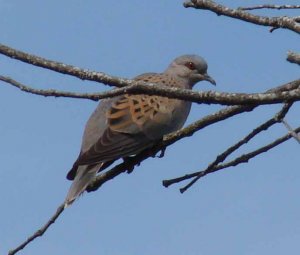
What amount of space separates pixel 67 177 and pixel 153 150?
2.05ft

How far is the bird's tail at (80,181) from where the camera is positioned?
4598 millimetres

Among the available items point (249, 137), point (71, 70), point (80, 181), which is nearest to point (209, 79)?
point (80, 181)

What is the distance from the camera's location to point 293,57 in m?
2.42

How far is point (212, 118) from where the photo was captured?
312 cm

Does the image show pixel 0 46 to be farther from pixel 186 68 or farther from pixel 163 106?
pixel 186 68

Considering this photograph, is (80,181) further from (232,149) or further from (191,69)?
(191,69)

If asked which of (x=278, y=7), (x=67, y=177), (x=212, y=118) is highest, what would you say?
(x=278, y=7)

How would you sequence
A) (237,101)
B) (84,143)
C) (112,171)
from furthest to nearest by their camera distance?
(84,143)
(112,171)
(237,101)

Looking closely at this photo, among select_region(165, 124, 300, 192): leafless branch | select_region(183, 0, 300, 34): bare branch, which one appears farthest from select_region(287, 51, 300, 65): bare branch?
select_region(165, 124, 300, 192): leafless branch

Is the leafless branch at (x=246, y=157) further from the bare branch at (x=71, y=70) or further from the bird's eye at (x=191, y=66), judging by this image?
the bird's eye at (x=191, y=66)

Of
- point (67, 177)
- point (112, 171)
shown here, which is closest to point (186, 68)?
point (67, 177)

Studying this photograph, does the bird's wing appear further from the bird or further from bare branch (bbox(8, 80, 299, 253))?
bare branch (bbox(8, 80, 299, 253))

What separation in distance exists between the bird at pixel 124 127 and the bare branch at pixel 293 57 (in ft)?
9.21

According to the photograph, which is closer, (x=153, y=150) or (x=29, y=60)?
(x=29, y=60)
